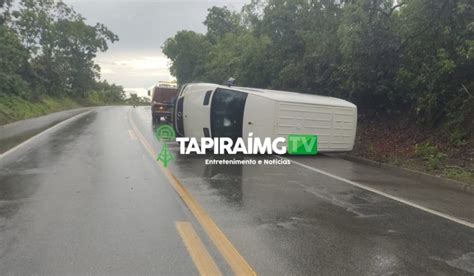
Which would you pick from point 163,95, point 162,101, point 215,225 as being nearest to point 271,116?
point 215,225

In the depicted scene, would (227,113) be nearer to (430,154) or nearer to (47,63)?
(430,154)

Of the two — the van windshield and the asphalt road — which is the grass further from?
the asphalt road

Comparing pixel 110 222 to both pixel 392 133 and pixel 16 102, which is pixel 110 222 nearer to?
pixel 392 133

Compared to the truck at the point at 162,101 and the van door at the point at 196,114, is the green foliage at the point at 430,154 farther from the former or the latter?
the truck at the point at 162,101

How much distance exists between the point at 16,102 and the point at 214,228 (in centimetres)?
3015

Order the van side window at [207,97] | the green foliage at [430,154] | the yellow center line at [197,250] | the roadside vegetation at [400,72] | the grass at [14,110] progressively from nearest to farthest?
the yellow center line at [197,250] → the green foliage at [430,154] → the roadside vegetation at [400,72] → the van side window at [207,97] → the grass at [14,110]

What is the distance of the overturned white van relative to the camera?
12734mm

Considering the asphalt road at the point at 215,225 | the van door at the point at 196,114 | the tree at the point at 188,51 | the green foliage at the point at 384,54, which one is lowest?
the asphalt road at the point at 215,225

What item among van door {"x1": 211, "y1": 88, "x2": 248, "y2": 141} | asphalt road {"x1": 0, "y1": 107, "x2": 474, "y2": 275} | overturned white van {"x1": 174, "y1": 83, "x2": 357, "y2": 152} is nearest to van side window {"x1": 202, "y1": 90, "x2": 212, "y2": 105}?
overturned white van {"x1": 174, "y1": 83, "x2": 357, "y2": 152}

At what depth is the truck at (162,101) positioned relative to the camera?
26734 mm

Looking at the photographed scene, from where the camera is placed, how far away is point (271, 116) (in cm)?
1263

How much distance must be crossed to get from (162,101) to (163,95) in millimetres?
704

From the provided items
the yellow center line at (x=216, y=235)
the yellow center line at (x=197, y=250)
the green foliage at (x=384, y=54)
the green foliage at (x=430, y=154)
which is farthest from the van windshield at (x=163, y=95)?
the yellow center line at (x=197, y=250)

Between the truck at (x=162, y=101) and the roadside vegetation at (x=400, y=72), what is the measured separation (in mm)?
7655
